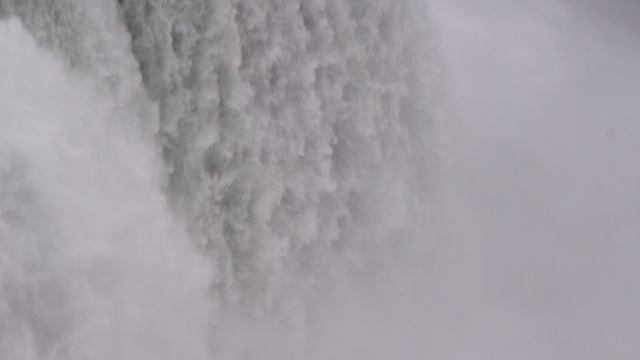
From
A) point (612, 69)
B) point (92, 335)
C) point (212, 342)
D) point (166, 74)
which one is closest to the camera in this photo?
point (92, 335)

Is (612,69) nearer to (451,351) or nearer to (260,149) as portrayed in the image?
(451,351)

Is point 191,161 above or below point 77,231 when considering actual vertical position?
above

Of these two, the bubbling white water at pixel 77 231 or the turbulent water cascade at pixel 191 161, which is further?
the turbulent water cascade at pixel 191 161

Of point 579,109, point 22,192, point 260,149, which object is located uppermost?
point 579,109

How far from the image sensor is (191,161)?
12.5 feet

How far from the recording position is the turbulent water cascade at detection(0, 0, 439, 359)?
9.55ft

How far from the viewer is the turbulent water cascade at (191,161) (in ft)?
9.55

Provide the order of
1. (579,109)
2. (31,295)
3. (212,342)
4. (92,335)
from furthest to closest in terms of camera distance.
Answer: (579,109) < (212,342) < (92,335) < (31,295)

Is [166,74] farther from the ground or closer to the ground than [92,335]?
farther from the ground

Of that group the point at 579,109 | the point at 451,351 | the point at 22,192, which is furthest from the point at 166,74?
the point at 579,109

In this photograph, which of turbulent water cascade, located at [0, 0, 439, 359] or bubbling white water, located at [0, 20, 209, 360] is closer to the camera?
bubbling white water, located at [0, 20, 209, 360]

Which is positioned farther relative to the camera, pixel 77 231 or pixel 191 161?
pixel 191 161

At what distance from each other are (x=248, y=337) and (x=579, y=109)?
15.1 ft

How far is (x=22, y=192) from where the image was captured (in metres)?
2.82
